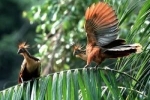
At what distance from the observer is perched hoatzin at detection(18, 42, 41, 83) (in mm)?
3238

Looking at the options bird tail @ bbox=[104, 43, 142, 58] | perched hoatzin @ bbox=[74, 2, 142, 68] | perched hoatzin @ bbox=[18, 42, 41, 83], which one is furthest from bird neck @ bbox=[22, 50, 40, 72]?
bird tail @ bbox=[104, 43, 142, 58]

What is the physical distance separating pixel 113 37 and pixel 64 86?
324mm

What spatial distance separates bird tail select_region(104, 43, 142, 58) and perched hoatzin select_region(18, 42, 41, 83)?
0.44m

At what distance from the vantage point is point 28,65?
3.34 m

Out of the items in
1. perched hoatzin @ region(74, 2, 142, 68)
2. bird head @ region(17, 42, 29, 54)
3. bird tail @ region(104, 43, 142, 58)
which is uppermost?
bird head @ region(17, 42, 29, 54)

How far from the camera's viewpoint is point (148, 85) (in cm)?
349

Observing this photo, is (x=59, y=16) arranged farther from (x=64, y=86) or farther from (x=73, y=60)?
(x=64, y=86)

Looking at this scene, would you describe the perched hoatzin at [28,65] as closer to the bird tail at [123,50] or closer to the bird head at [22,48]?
the bird head at [22,48]

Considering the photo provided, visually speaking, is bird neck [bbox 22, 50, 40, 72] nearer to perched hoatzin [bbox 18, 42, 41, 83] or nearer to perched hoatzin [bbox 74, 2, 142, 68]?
perched hoatzin [bbox 18, 42, 41, 83]

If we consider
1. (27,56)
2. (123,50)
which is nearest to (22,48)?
(27,56)

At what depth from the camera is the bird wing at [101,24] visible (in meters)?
2.95

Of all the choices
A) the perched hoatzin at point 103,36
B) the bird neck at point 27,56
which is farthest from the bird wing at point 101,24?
the bird neck at point 27,56

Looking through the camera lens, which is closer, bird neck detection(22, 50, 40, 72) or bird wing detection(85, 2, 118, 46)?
bird wing detection(85, 2, 118, 46)

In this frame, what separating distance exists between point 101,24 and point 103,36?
58 millimetres
